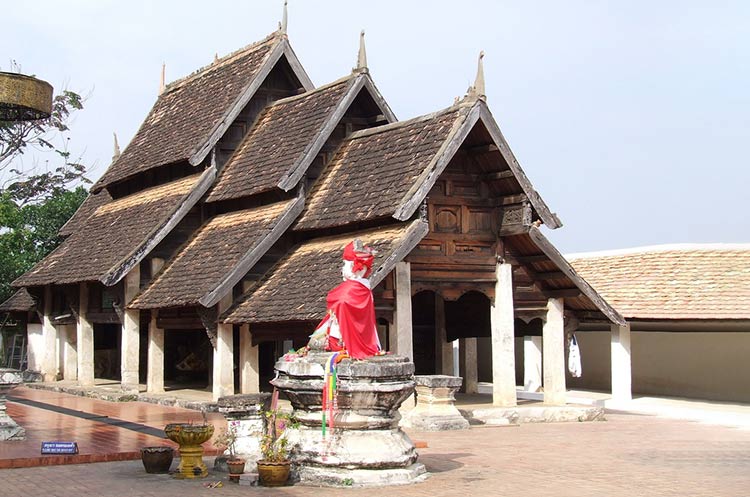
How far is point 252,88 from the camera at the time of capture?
960 inches

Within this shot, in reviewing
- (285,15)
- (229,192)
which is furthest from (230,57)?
(229,192)

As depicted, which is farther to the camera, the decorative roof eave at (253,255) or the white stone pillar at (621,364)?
the white stone pillar at (621,364)

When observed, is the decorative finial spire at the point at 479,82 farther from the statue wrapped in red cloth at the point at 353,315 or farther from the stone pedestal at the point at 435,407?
the statue wrapped in red cloth at the point at 353,315

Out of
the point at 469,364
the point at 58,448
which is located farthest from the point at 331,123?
the point at 58,448

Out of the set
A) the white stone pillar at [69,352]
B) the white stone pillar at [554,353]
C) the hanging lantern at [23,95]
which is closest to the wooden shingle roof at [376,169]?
the white stone pillar at [554,353]

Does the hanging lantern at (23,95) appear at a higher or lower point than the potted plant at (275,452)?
higher

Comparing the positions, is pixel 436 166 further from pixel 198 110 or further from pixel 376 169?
pixel 198 110

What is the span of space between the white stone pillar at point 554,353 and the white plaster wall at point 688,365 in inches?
242

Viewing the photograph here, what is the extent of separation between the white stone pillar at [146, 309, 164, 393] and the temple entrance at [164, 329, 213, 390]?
3.65 m

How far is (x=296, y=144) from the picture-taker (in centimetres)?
2209

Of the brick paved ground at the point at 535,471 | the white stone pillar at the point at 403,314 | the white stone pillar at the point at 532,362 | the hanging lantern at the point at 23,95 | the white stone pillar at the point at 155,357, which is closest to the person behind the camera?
the brick paved ground at the point at 535,471

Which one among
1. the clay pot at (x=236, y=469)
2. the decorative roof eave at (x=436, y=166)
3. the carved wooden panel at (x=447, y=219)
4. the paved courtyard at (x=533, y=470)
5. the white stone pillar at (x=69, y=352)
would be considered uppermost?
the decorative roof eave at (x=436, y=166)

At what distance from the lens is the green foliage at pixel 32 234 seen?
34.1 metres

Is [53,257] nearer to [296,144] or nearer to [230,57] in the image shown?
[230,57]
